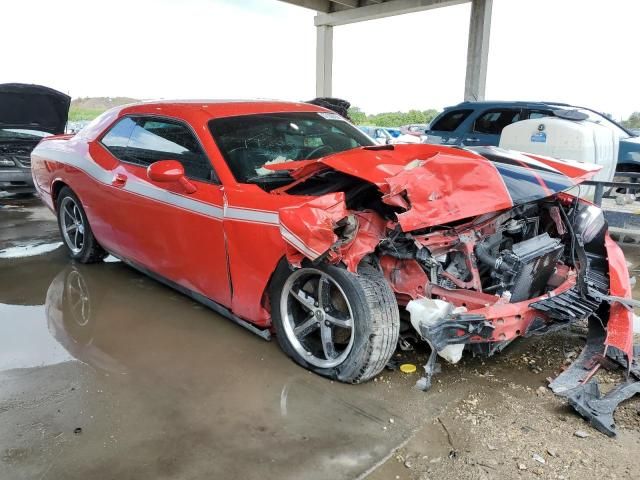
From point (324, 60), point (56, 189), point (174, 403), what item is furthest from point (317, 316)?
point (324, 60)

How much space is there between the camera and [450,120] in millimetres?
8859

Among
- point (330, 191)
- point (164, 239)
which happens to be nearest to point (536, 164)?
point (330, 191)

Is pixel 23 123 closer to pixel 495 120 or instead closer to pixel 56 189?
pixel 56 189

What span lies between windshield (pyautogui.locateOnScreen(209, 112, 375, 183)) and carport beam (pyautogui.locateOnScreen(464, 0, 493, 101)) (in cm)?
1346

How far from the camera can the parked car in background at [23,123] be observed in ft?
26.9

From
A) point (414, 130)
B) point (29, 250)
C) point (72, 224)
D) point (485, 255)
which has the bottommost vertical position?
point (29, 250)

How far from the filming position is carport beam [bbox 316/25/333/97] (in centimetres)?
2148

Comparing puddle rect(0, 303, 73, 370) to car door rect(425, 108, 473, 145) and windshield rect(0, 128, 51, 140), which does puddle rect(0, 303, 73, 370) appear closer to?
windshield rect(0, 128, 51, 140)

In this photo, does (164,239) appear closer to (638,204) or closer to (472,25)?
(638,204)

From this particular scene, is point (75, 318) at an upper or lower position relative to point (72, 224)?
lower

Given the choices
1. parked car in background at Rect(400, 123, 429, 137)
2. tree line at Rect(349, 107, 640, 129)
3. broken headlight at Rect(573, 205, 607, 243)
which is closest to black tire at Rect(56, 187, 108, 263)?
broken headlight at Rect(573, 205, 607, 243)

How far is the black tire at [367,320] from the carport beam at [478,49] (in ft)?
48.8

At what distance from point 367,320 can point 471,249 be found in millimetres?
675

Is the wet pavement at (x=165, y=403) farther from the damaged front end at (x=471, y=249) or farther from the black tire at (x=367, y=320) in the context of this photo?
the damaged front end at (x=471, y=249)
